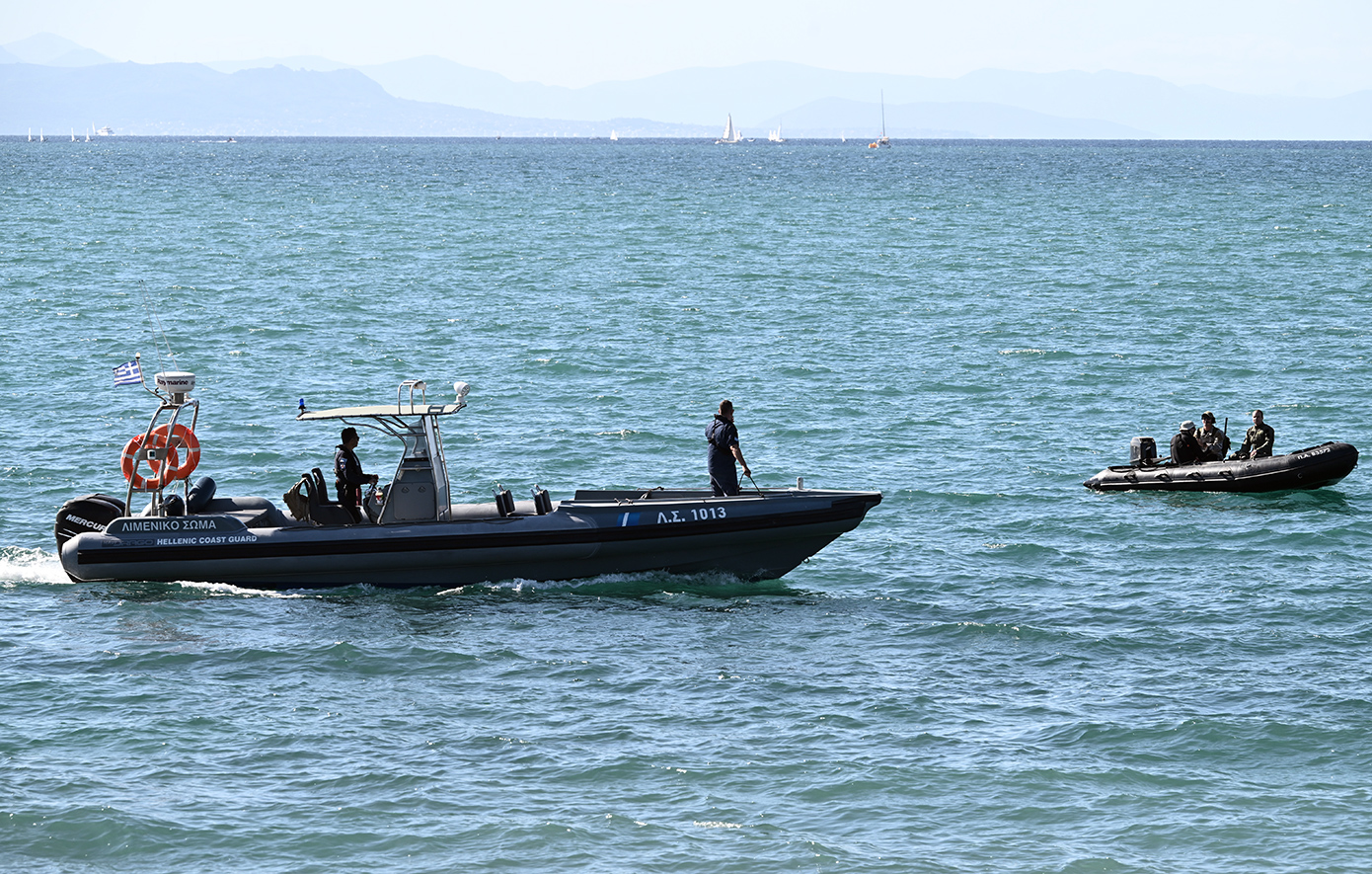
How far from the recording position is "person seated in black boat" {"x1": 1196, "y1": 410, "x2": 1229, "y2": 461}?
80.8 feet

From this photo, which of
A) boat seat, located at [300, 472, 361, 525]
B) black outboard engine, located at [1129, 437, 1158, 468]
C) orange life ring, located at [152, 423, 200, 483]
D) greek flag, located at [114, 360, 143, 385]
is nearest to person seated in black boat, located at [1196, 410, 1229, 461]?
black outboard engine, located at [1129, 437, 1158, 468]

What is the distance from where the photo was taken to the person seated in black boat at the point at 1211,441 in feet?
80.8

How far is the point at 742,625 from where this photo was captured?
56.4 feet

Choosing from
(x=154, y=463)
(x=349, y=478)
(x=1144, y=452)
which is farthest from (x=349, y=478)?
(x=1144, y=452)

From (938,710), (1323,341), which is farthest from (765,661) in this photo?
(1323,341)

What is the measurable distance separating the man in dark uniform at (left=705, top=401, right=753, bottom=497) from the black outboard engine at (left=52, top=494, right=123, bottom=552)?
7394 millimetres

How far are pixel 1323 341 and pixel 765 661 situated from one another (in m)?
27.0

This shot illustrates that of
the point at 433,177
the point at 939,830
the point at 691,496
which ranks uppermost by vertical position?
the point at 433,177

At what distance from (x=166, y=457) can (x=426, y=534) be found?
11.3 ft

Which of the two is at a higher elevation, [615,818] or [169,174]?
[169,174]

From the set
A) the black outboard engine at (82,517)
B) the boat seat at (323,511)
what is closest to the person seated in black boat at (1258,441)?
the boat seat at (323,511)

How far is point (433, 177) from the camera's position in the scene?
439ft

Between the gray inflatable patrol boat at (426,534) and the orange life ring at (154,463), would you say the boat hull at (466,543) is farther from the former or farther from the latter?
the orange life ring at (154,463)

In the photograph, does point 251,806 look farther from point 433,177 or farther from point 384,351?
point 433,177
